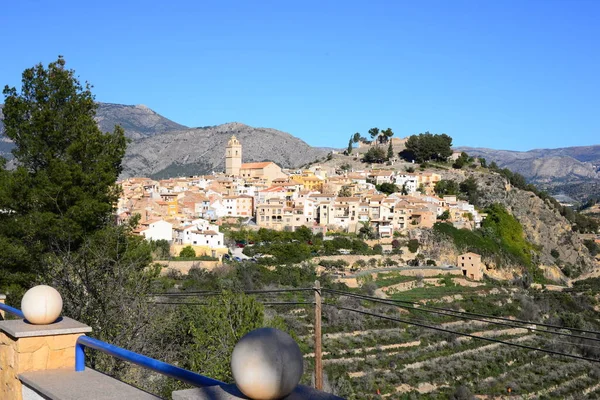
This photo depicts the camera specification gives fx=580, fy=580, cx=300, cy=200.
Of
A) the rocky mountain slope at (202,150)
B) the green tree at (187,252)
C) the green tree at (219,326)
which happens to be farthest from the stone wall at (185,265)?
the rocky mountain slope at (202,150)

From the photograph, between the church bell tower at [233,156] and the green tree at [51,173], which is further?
the church bell tower at [233,156]

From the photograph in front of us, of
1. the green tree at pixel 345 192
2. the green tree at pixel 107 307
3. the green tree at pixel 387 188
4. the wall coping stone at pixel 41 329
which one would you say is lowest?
the green tree at pixel 107 307

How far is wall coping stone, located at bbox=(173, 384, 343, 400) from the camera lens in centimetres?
165

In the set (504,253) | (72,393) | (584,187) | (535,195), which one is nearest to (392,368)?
(72,393)

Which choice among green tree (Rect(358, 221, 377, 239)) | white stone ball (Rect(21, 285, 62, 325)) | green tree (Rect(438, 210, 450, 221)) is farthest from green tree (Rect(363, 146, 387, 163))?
white stone ball (Rect(21, 285, 62, 325))

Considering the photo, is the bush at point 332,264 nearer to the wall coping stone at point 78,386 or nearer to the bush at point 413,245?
the bush at point 413,245

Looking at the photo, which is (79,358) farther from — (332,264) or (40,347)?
(332,264)

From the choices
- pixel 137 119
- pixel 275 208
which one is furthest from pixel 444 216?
pixel 137 119

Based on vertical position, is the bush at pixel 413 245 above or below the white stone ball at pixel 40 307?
below

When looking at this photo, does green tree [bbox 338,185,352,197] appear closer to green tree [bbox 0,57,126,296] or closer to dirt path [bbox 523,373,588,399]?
dirt path [bbox 523,373,588,399]

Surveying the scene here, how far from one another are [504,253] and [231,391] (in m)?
49.6

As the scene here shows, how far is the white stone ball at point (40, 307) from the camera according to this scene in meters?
3.02

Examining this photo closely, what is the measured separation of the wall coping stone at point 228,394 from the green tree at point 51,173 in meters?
8.33

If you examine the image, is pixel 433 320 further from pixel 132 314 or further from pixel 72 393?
pixel 72 393
